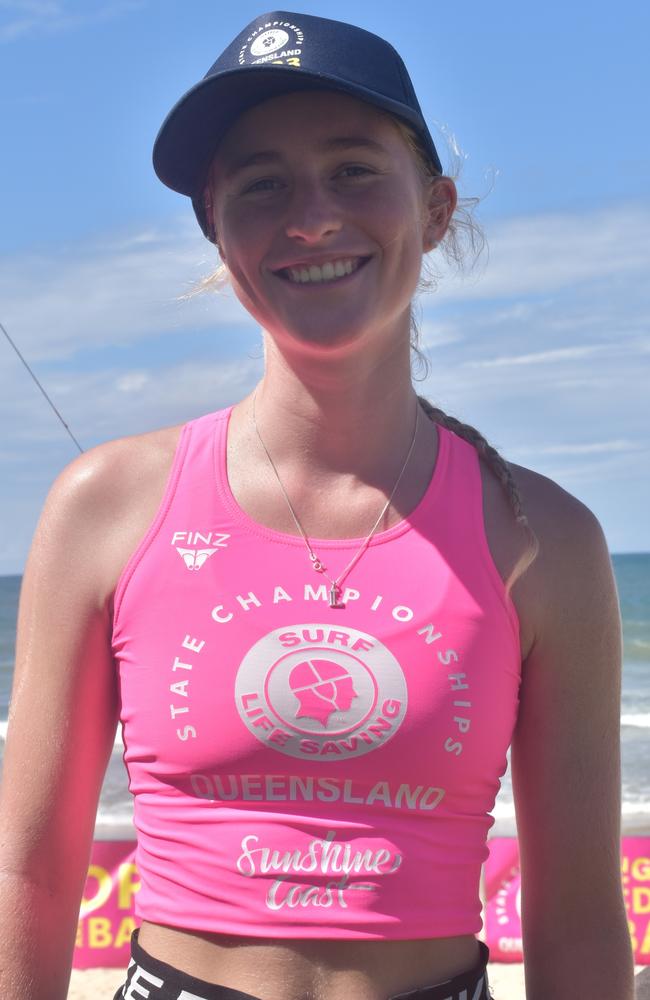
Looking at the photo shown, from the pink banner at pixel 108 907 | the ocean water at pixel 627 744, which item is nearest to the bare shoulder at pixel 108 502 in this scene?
the ocean water at pixel 627 744

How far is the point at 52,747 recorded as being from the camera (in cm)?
170

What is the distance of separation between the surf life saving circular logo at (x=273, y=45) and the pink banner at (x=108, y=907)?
558cm

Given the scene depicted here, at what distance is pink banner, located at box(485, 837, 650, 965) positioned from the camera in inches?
263

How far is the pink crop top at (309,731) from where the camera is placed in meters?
1.58

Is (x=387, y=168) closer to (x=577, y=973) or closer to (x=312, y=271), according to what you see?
(x=312, y=271)

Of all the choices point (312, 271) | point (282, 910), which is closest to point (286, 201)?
point (312, 271)

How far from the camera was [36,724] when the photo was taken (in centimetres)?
170

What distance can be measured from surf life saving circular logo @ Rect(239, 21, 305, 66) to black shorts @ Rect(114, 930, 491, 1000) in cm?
120

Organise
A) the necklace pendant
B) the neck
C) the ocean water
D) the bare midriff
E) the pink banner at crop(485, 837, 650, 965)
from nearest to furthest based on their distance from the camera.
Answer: the bare midriff < the necklace pendant < the neck < the pink banner at crop(485, 837, 650, 965) < the ocean water

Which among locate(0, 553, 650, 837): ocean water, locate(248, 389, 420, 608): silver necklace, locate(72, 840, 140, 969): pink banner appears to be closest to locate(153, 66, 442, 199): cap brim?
locate(248, 389, 420, 608): silver necklace

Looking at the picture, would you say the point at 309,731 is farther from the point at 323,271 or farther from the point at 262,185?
the point at 262,185

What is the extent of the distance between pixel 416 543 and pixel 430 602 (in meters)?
0.11

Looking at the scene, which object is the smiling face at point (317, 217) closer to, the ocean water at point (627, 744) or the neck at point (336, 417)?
the neck at point (336, 417)

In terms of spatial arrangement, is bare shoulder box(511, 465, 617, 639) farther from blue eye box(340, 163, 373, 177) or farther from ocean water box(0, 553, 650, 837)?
ocean water box(0, 553, 650, 837)
